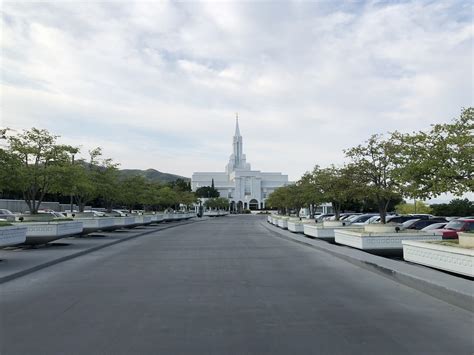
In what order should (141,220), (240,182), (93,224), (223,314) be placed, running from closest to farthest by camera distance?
(223,314), (93,224), (141,220), (240,182)

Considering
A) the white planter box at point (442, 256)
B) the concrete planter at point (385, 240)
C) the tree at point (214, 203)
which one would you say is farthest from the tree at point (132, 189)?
the tree at point (214, 203)

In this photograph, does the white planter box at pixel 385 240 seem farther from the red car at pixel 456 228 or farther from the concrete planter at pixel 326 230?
the concrete planter at pixel 326 230

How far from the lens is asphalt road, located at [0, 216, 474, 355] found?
614 centimetres

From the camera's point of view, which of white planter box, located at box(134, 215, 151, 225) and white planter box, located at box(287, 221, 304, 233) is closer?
white planter box, located at box(287, 221, 304, 233)

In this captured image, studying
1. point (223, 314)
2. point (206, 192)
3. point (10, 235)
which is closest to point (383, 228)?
point (223, 314)

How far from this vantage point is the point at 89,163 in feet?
102

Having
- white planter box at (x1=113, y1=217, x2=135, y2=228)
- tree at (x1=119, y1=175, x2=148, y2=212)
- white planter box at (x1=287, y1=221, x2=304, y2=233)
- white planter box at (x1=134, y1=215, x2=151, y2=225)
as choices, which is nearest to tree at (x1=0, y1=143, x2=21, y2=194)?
white planter box at (x1=113, y1=217, x2=135, y2=228)

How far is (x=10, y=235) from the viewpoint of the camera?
13.8m

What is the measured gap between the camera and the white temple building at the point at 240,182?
16238cm

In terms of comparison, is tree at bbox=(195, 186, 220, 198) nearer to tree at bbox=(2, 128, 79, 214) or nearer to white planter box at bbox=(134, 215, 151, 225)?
white planter box at bbox=(134, 215, 151, 225)

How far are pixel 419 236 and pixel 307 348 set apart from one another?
11.9m

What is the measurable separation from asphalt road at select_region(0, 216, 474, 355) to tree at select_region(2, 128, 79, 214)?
7.78 metres

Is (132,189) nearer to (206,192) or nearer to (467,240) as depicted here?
(467,240)

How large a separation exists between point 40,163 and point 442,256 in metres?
17.1
